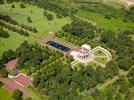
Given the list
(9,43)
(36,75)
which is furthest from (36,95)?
(9,43)

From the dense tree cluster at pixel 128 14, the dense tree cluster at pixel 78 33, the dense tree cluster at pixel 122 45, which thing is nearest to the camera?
the dense tree cluster at pixel 122 45

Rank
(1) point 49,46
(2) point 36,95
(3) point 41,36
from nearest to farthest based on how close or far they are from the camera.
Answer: (2) point 36,95
(1) point 49,46
(3) point 41,36

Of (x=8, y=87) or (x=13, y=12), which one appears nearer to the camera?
(x=8, y=87)

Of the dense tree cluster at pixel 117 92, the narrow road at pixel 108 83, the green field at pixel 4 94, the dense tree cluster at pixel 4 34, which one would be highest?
the dense tree cluster at pixel 4 34

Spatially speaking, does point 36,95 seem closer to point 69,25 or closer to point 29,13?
point 69,25

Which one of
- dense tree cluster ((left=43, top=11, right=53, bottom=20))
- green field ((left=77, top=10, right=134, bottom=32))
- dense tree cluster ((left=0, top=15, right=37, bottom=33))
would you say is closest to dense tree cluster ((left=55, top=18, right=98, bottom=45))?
green field ((left=77, top=10, right=134, bottom=32))

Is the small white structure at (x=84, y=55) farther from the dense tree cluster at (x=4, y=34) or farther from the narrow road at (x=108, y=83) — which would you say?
the dense tree cluster at (x=4, y=34)

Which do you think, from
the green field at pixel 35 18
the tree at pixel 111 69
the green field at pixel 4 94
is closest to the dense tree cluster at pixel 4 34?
the green field at pixel 35 18
